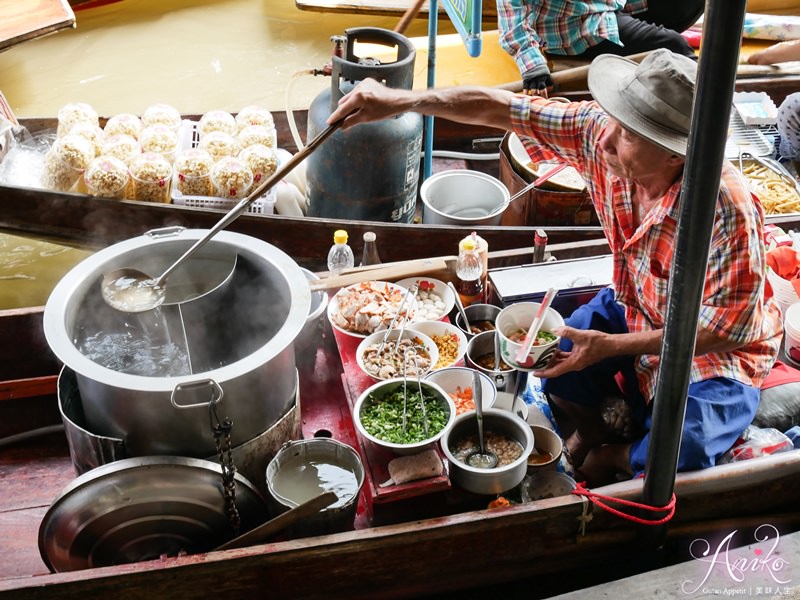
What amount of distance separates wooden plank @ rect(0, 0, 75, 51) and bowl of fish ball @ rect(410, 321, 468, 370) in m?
4.22

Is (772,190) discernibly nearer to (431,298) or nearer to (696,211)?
(431,298)

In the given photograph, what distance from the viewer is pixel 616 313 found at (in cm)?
322

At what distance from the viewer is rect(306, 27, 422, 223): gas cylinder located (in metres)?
3.89

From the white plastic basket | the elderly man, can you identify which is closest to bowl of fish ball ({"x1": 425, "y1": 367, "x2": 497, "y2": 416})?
the elderly man

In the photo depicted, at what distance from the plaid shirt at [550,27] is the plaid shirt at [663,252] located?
210 centimetres

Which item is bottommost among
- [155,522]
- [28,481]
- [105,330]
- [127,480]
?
[28,481]

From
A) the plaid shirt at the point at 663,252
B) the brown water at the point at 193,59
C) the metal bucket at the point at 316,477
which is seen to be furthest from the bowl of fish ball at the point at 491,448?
the brown water at the point at 193,59

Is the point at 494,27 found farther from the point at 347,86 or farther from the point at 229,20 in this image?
the point at 347,86

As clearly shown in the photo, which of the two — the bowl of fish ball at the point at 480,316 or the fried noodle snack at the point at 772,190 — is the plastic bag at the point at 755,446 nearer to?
the bowl of fish ball at the point at 480,316

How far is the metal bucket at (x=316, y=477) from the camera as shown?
101 inches

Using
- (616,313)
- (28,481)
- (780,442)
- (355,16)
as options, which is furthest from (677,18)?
(28,481)

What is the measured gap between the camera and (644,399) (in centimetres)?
304

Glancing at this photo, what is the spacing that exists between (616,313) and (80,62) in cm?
605

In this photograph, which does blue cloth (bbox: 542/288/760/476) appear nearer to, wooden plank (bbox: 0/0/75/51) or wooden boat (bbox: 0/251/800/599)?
wooden boat (bbox: 0/251/800/599)
